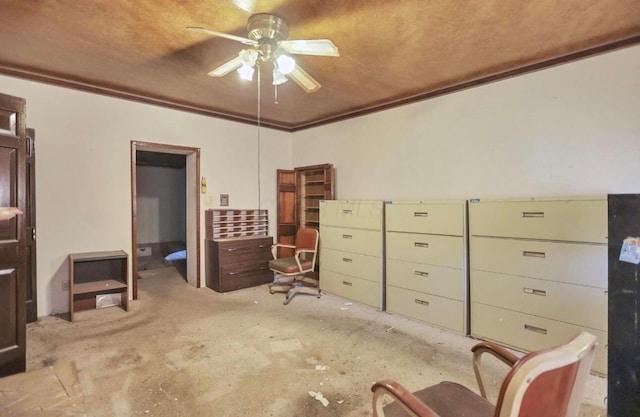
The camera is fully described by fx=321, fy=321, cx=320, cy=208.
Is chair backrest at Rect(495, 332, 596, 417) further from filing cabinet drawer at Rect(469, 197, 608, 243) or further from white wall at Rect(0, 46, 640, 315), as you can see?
white wall at Rect(0, 46, 640, 315)

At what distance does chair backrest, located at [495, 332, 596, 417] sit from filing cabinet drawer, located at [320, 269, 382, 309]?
2.85m

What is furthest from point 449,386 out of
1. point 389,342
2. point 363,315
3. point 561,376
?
point 363,315

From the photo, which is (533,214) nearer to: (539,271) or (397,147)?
(539,271)

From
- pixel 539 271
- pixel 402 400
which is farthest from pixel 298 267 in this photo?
pixel 402 400

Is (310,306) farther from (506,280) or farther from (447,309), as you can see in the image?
(506,280)

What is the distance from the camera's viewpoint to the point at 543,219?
2658 mm

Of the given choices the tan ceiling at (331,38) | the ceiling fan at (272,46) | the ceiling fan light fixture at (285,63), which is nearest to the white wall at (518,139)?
the tan ceiling at (331,38)

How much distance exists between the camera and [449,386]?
4.97 feet

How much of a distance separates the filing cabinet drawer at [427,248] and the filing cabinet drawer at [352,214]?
29 cm

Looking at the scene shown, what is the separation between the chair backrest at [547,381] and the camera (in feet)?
2.97

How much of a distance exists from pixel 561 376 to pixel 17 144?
3.11 m

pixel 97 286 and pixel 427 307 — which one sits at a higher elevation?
pixel 97 286

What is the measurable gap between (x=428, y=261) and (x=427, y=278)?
18 cm

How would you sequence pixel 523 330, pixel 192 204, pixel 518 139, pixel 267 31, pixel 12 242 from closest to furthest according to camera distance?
pixel 12 242 < pixel 267 31 < pixel 523 330 < pixel 518 139 < pixel 192 204
